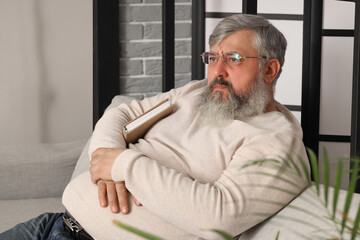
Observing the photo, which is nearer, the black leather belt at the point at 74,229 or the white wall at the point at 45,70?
the black leather belt at the point at 74,229

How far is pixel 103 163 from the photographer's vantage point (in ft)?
6.36

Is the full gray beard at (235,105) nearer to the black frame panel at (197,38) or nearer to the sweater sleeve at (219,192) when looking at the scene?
the sweater sleeve at (219,192)

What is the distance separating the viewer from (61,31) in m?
4.04

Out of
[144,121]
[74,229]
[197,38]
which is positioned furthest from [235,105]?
[197,38]

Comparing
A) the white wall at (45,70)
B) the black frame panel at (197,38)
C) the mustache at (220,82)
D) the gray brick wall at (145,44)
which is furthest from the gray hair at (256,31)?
the white wall at (45,70)

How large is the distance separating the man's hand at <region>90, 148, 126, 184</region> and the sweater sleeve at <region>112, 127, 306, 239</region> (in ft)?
0.32

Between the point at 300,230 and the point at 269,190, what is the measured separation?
0.55ft

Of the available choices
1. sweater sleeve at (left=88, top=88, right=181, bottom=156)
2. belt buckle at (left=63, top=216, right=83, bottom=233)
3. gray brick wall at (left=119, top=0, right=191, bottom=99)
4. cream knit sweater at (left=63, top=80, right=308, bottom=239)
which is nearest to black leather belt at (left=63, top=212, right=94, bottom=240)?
belt buckle at (left=63, top=216, right=83, bottom=233)

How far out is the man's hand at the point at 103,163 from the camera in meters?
1.92

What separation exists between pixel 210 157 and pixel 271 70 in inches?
15.1

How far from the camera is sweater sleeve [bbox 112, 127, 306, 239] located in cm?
172

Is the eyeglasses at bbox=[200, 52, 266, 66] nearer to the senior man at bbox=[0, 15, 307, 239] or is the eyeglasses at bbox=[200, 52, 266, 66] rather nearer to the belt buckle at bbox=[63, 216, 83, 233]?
the senior man at bbox=[0, 15, 307, 239]

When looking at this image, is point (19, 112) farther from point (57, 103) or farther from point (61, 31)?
point (61, 31)

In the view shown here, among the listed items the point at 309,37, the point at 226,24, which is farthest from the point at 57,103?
the point at 226,24
